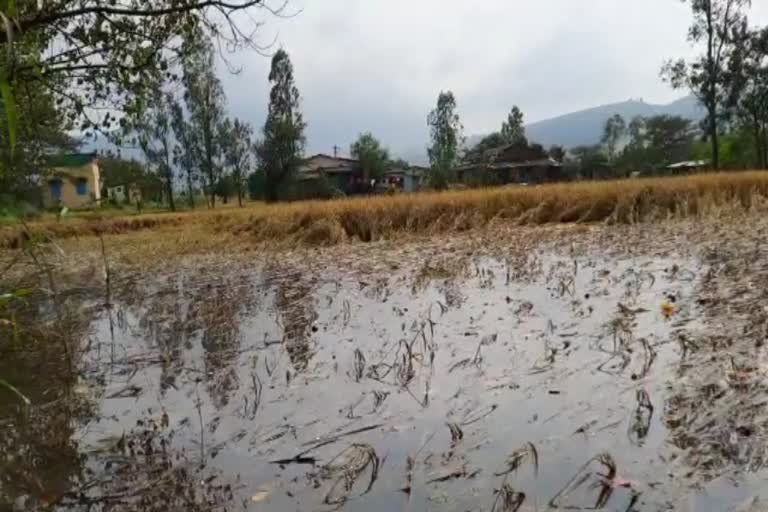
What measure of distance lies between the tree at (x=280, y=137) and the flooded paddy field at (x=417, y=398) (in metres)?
38.2

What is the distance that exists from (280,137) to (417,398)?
42824 millimetres

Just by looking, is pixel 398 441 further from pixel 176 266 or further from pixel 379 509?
pixel 176 266

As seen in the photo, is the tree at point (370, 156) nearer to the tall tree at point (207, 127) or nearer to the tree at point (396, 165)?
the tree at point (396, 165)

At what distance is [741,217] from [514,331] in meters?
8.24

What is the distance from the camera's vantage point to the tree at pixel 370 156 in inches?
2331

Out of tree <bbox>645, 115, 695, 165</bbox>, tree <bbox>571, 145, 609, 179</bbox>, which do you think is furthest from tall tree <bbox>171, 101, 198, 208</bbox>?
tree <bbox>645, 115, 695, 165</bbox>

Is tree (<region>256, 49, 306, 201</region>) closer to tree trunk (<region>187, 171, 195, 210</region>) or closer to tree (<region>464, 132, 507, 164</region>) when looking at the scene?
tree trunk (<region>187, 171, 195, 210</region>)

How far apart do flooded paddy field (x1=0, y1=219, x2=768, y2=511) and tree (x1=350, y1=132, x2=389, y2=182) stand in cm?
5169

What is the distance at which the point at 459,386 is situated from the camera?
3965 mm

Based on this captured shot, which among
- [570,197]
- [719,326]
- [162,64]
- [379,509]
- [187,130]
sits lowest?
[379,509]

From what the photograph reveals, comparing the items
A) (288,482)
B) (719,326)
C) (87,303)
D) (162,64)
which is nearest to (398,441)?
(288,482)

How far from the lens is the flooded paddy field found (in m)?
2.74

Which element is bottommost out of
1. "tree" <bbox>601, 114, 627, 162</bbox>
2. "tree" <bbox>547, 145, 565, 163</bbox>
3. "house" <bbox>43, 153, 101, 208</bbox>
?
"house" <bbox>43, 153, 101, 208</bbox>

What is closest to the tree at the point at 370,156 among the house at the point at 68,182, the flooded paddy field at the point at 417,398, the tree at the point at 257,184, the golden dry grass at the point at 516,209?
the tree at the point at 257,184
